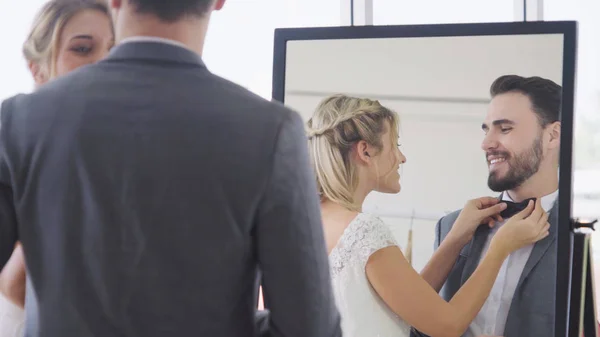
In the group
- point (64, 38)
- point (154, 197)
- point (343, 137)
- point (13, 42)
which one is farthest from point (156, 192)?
point (13, 42)

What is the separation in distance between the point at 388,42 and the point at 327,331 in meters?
1.14

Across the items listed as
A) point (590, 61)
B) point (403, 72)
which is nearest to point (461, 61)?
point (403, 72)

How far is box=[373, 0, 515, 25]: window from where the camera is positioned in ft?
14.2

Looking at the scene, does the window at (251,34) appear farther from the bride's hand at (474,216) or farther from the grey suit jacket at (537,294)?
the grey suit jacket at (537,294)

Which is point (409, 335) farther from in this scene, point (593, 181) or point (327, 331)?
point (593, 181)

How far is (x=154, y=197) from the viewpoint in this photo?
99cm

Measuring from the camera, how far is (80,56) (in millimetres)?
1765

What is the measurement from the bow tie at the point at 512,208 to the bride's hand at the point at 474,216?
0.01 metres

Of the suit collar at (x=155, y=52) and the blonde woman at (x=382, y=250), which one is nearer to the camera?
the suit collar at (x=155, y=52)

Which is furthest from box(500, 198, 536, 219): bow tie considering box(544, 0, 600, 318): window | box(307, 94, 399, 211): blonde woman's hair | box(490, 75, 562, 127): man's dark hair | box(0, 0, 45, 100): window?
box(0, 0, 45, 100): window

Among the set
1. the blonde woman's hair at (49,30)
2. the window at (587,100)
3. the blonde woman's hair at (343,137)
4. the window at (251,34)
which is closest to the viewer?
the blonde woman's hair at (49,30)

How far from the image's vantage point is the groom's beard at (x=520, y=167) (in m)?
1.83

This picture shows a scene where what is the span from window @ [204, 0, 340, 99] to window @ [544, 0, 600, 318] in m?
1.41

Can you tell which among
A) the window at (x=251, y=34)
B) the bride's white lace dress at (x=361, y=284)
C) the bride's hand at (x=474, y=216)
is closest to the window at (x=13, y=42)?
the window at (x=251, y=34)
